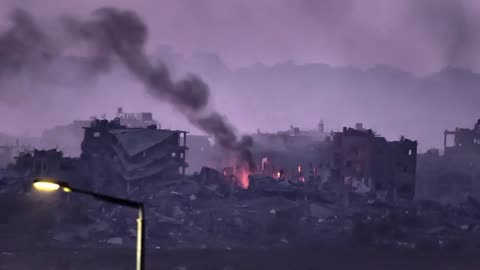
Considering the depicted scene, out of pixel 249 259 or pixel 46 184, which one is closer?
pixel 46 184

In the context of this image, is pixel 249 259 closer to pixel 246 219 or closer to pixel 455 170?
pixel 246 219

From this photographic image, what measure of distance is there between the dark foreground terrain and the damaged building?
75.1ft

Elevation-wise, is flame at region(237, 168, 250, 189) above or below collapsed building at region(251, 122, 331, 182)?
below

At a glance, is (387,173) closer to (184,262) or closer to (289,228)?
(289,228)

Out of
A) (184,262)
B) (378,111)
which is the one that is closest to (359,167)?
(184,262)

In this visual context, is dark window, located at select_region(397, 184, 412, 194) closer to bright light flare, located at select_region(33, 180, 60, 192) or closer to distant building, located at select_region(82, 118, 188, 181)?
distant building, located at select_region(82, 118, 188, 181)

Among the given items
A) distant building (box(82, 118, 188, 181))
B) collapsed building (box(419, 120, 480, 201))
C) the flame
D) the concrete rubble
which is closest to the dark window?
the concrete rubble

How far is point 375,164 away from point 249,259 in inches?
1277

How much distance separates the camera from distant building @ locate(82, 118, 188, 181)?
59.9 metres

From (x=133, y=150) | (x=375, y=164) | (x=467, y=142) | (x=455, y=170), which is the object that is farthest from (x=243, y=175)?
(x=467, y=142)

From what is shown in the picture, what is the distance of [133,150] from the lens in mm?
60281

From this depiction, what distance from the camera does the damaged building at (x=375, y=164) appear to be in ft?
223

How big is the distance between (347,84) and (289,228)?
14811 centimetres

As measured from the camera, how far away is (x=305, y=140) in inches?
3836
